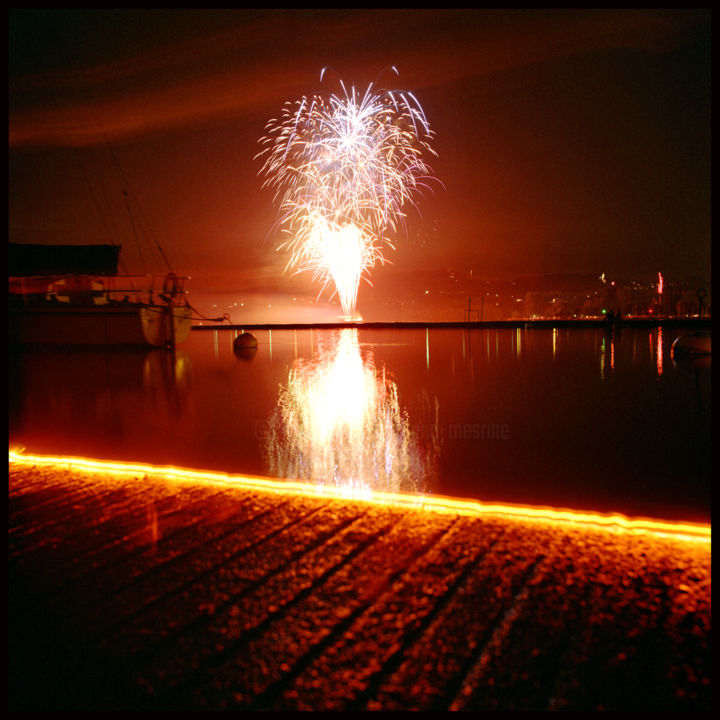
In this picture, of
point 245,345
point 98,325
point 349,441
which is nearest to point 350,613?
point 349,441

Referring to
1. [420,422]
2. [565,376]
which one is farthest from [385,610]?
[565,376]

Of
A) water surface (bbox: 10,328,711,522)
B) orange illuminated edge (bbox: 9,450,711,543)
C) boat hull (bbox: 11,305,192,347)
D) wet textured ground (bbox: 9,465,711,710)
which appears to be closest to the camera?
wet textured ground (bbox: 9,465,711,710)

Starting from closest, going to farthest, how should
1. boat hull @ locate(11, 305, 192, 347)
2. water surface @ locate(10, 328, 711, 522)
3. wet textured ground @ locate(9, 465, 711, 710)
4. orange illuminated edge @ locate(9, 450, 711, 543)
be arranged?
1. wet textured ground @ locate(9, 465, 711, 710)
2. orange illuminated edge @ locate(9, 450, 711, 543)
3. water surface @ locate(10, 328, 711, 522)
4. boat hull @ locate(11, 305, 192, 347)

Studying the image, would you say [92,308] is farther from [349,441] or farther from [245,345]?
[349,441]

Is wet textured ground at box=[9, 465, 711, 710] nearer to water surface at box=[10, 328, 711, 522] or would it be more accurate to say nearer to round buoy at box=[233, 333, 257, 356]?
water surface at box=[10, 328, 711, 522]

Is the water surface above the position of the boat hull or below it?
below

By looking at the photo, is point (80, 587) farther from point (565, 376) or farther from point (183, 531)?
point (565, 376)

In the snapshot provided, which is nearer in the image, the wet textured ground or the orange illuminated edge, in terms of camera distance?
the wet textured ground

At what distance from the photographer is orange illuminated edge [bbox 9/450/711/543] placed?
3.01 metres

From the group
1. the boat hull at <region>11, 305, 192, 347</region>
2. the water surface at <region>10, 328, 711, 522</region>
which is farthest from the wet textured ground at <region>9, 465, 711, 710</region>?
the boat hull at <region>11, 305, 192, 347</region>

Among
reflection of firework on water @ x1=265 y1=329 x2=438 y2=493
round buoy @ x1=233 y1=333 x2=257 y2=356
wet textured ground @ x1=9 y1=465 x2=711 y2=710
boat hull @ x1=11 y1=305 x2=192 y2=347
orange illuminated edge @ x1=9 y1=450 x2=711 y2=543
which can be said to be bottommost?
wet textured ground @ x1=9 y1=465 x2=711 y2=710

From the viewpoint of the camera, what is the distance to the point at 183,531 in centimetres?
301

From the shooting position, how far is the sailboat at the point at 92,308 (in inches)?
837

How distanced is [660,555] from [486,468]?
1816 mm
